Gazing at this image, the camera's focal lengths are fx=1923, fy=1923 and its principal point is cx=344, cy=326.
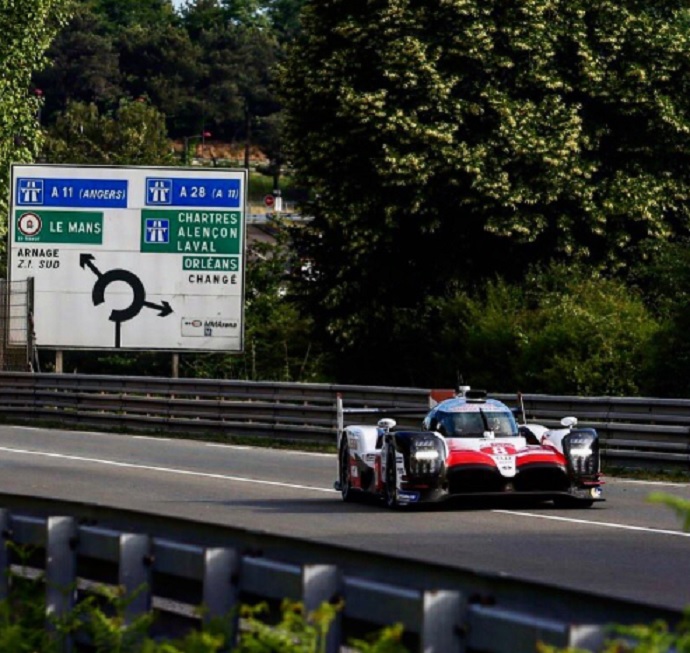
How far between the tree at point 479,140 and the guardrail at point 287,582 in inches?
1227

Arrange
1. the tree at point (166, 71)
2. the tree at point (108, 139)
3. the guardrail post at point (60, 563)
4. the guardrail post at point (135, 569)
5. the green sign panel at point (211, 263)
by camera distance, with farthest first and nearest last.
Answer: the tree at point (166, 71)
the tree at point (108, 139)
the green sign panel at point (211, 263)
the guardrail post at point (60, 563)
the guardrail post at point (135, 569)

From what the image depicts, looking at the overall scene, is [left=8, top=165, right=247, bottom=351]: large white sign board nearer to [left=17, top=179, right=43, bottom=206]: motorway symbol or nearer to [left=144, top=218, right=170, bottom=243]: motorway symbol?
[left=144, top=218, right=170, bottom=243]: motorway symbol

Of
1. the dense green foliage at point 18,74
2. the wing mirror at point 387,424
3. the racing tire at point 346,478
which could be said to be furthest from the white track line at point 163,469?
the dense green foliage at point 18,74

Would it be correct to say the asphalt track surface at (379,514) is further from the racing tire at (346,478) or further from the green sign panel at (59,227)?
the green sign panel at (59,227)

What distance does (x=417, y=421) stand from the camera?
27703 millimetres

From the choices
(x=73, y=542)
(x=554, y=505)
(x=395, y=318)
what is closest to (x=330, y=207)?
(x=395, y=318)

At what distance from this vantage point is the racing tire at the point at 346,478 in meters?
19.4

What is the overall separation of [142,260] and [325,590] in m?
31.7

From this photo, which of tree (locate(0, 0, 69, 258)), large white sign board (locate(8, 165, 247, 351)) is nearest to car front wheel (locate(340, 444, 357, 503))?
large white sign board (locate(8, 165, 247, 351))

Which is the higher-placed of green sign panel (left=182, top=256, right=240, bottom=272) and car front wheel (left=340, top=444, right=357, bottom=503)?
green sign panel (left=182, top=256, right=240, bottom=272)

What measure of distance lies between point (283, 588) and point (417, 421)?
21.2m

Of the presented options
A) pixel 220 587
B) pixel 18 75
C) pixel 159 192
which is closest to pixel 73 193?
pixel 159 192

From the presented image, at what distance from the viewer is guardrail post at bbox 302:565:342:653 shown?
6.32 metres

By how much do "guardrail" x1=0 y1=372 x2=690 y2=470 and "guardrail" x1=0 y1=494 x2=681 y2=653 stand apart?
15649 mm
